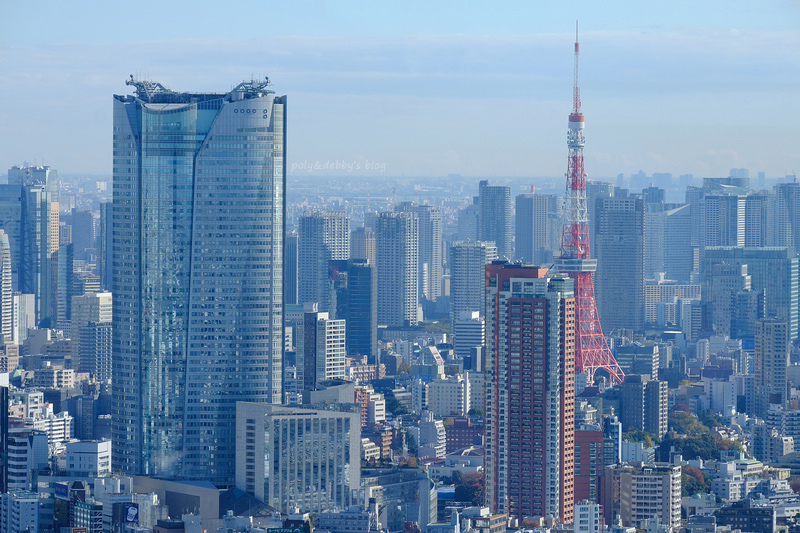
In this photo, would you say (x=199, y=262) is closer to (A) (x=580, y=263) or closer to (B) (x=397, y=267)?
(A) (x=580, y=263)

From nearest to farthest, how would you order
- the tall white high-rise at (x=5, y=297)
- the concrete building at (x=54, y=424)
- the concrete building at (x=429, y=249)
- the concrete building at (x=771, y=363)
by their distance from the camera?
the concrete building at (x=54, y=424)
the concrete building at (x=771, y=363)
the tall white high-rise at (x=5, y=297)
the concrete building at (x=429, y=249)

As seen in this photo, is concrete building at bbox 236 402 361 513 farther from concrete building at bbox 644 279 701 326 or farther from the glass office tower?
concrete building at bbox 644 279 701 326

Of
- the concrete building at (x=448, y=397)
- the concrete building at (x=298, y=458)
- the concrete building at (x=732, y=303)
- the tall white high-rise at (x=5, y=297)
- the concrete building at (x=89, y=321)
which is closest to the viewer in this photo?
the concrete building at (x=298, y=458)

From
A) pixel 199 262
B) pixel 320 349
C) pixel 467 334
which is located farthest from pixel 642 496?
pixel 467 334

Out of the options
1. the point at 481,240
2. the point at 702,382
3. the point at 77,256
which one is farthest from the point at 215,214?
the point at 481,240

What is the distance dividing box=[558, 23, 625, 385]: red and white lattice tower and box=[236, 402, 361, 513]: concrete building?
52.9ft

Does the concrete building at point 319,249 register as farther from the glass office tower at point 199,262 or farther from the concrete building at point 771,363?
the glass office tower at point 199,262

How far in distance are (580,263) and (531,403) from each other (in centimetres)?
1994

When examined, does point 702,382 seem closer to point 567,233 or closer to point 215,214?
point 567,233

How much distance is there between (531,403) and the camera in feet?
119

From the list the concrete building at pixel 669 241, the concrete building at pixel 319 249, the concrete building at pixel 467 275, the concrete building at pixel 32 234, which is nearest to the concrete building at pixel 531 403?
the concrete building at pixel 319 249

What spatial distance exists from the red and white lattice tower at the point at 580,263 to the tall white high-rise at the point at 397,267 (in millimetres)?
21245

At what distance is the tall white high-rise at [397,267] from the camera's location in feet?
261

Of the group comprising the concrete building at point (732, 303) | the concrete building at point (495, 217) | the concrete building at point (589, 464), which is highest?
the concrete building at point (495, 217)
